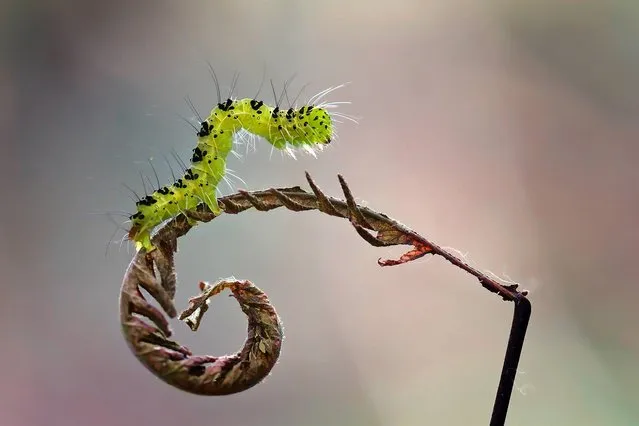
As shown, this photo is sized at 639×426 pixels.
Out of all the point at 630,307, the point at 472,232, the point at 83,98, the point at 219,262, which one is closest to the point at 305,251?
the point at 219,262

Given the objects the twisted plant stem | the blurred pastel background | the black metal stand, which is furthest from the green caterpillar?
the blurred pastel background

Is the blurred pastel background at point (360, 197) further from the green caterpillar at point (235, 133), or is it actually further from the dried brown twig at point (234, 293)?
the dried brown twig at point (234, 293)

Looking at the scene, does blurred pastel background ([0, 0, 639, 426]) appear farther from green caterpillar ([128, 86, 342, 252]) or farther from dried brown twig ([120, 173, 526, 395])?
dried brown twig ([120, 173, 526, 395])

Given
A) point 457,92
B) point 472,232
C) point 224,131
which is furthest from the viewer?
point 457,92

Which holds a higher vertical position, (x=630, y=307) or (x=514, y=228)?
(x=514, y=228)

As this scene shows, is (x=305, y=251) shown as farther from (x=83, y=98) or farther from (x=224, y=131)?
(x=224, y=131)

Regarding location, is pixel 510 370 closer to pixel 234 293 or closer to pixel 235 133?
pixel 234 293

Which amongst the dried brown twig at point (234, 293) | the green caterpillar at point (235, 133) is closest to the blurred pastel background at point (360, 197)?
the green caterpillar at point (235, 133)
